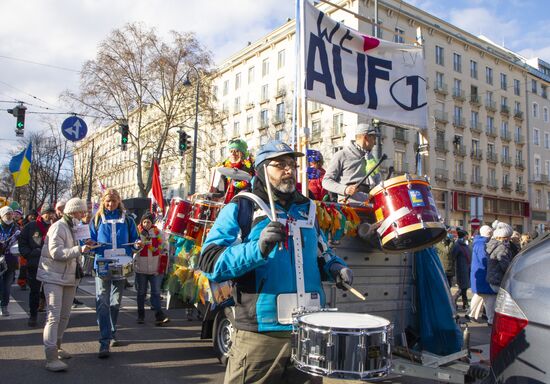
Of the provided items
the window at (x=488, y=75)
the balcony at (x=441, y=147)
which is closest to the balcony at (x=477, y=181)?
the balcony at (x=441, y=147)

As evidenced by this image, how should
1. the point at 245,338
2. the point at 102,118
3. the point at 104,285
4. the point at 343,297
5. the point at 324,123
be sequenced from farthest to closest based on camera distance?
the point at 324,123, the point at 102,118, the point at 104,285, the point at 343,297, the point at 245,338

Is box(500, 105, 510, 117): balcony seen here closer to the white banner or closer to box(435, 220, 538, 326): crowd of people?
box(435, 220, 538, 326): crowd of people

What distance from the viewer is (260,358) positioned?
2.79 meters

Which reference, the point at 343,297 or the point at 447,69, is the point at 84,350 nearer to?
the point at 343,297

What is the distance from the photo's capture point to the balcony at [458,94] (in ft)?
150

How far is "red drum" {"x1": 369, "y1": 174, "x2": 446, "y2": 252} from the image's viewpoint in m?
4.11

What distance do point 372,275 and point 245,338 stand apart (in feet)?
7.39

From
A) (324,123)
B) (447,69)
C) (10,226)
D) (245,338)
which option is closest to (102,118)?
(324,123)

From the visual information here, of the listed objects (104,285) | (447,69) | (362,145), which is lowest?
(104,285)

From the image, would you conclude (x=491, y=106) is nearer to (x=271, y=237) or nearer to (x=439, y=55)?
(x=439, y=55)

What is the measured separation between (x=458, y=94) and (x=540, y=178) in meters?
16.1

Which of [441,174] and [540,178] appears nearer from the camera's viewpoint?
[441,174]

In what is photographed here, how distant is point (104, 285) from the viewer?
6.09m

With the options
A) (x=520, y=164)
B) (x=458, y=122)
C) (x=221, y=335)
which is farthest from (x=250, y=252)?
(x=520, y=164)
